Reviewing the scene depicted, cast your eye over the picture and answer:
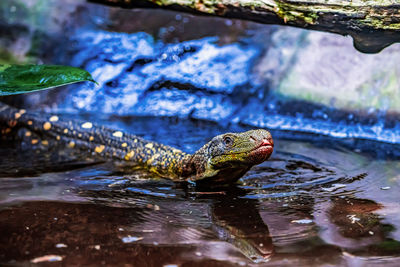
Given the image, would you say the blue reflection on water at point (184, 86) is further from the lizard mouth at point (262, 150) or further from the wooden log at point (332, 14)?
the lizard mouth at point (262, 150)

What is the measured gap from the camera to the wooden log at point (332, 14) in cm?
505

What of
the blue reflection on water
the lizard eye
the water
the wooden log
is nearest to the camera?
the water

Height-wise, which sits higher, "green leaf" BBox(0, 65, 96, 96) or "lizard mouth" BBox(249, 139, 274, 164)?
"green leaf" BBox(0, 65, 96, 96)

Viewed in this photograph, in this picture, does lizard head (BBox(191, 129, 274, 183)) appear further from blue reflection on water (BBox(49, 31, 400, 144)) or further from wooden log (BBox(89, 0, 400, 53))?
blue reflection on water (BBox(49, 31, 400, 144))

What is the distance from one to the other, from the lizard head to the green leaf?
4.94 feet

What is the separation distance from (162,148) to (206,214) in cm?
198

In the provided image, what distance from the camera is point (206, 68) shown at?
803 cm

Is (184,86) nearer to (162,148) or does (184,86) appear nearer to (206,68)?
(206,68)

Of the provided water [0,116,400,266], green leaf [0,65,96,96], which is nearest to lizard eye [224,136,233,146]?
water [0,116,400,266]

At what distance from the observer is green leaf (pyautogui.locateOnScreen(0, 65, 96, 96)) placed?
416cm

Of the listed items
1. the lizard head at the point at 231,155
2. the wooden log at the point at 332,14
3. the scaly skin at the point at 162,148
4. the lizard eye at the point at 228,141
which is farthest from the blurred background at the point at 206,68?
the lizard eye at the point at 228,141

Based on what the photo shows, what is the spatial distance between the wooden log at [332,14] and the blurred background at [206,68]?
152 centimetres

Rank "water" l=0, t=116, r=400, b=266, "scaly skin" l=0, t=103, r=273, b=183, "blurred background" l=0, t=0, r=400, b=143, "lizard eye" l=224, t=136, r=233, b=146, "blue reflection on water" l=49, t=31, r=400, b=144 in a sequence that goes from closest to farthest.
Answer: "water" l=0, t=116, r=400, b=266, "scaly skin" l=0, t=103, r=273, b=183, "lizard eye" l=224, t=136, r=233, b=146, "blurred background" l=0, t=0, r=400, b=143, "blue reflection on water" l=49, t=31, r=400, b=144

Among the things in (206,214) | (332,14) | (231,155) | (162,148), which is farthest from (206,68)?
(206,214)
